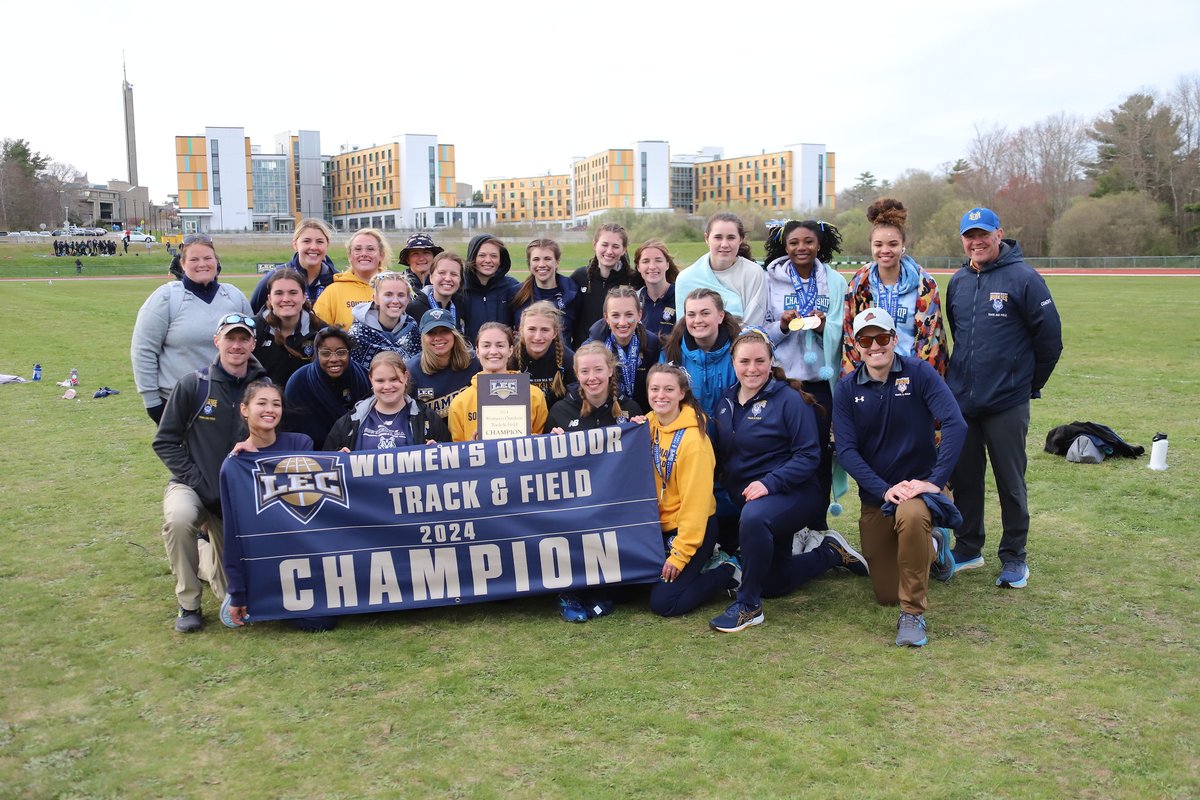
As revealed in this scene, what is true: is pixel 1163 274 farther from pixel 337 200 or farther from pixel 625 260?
pixel 337 200

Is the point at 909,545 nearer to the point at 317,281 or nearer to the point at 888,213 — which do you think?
the point at 888,213

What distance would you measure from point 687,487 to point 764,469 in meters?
0.50

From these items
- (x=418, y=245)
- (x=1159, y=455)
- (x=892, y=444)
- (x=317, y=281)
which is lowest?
(x=1159, y=455)

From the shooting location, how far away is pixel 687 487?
5.44m

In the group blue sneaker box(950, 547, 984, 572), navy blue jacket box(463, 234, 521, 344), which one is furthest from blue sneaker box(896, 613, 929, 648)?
navy blue jacket box(463, 234, 521, 344)

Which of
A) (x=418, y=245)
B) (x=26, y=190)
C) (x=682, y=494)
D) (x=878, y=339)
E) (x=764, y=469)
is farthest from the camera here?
(x=26, y=190)

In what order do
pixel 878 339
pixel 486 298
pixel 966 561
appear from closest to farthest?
pixel 878 339, pixel 966 561, pixel 486 298

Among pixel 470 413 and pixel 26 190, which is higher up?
pixel 26 190

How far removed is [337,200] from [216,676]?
133 m

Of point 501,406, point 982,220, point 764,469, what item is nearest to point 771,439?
point 764,469

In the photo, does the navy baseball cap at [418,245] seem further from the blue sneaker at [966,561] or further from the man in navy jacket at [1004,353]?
the blue sneaker at [966,561]

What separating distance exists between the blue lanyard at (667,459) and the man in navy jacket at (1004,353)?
6.14 ft

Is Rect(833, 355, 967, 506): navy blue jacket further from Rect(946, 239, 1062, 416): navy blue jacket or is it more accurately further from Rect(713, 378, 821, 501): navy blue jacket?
Rect(946, 239, 1062, 416): navy blue jacket

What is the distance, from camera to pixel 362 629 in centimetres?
528
